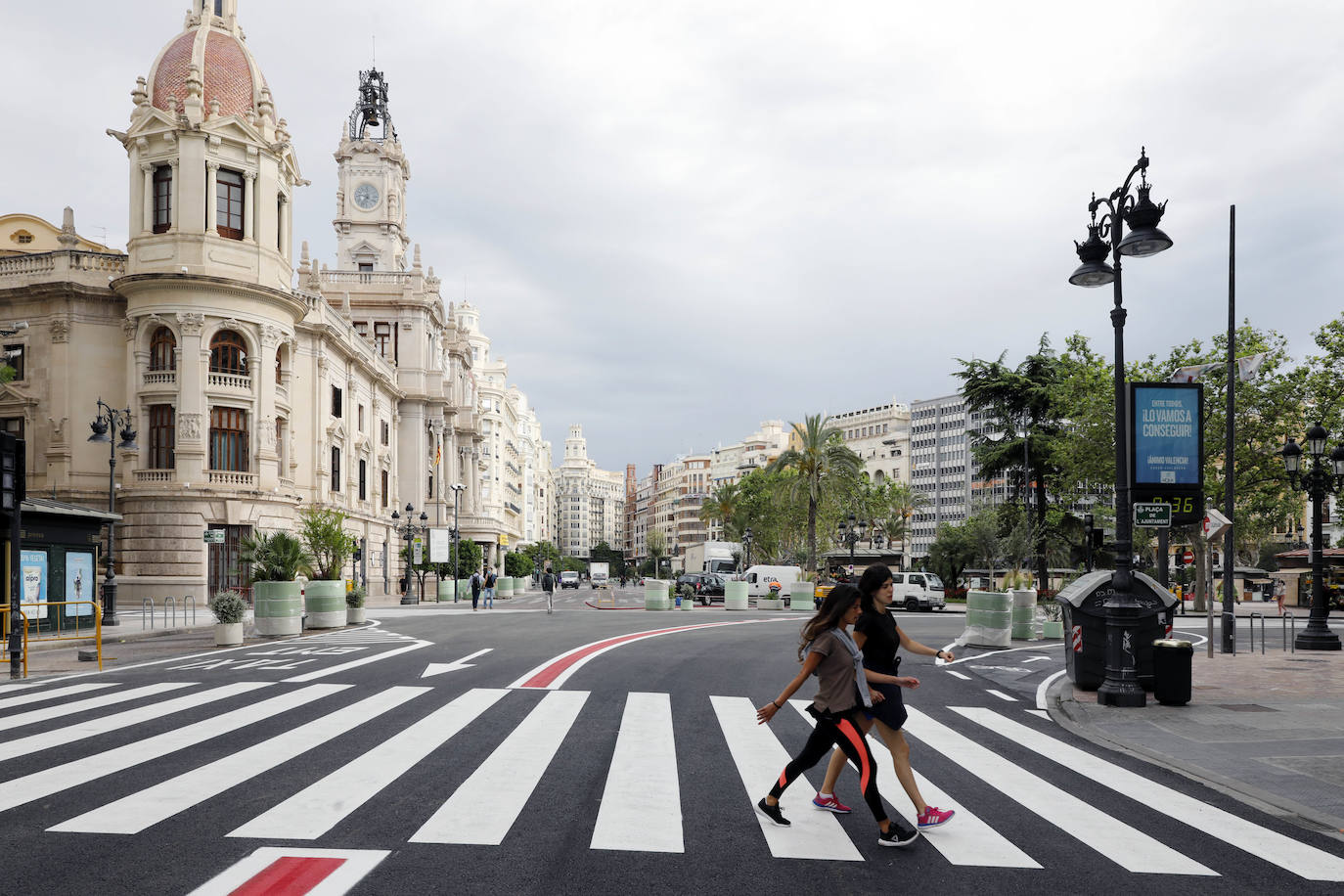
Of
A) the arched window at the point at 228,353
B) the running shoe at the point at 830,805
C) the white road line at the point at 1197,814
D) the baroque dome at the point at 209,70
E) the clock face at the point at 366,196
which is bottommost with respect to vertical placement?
the white road line at the point at 1197,814

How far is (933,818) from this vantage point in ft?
20.9

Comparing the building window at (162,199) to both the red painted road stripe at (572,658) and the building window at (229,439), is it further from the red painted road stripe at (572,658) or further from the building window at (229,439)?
the red painted road stripe at (572,658)

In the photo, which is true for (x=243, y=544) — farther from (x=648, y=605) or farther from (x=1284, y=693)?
(x=1284, y=693)

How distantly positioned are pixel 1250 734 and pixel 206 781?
10.1 m

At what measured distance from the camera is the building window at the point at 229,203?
40.6m

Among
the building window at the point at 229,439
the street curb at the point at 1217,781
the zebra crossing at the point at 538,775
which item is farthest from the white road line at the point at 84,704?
the building window at the point at 229,439

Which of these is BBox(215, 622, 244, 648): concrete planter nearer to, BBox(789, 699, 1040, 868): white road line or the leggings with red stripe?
BBox(789, 699, 1040, 868): white road line

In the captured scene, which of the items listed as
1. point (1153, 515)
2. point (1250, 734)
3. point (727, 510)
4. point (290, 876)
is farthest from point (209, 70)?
point (727, 510)

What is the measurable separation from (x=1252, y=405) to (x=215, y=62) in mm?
42504

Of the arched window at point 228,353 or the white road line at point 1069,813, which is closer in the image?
the white road line at point 1069,813

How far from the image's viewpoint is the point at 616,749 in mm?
8844

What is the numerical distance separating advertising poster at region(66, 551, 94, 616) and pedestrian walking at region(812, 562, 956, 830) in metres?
23.1

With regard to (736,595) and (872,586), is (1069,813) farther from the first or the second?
(736,595)

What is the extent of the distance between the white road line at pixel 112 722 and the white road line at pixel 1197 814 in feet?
29.8
